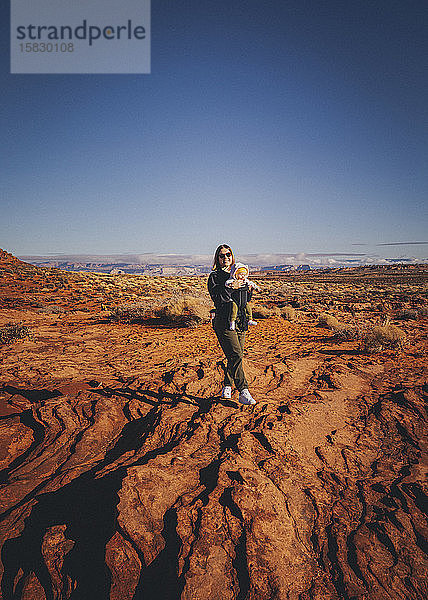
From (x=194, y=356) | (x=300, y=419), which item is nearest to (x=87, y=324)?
(x=194, y=356)

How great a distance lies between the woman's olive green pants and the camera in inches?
164

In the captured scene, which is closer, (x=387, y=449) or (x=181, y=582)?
(x=181, y=582)

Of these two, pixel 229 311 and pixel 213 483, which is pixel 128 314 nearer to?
pixel 229 311

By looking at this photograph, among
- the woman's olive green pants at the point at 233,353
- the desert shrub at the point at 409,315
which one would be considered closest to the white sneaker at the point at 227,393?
the woman's olive green pants at the point at 233,353

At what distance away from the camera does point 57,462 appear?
3215 mm

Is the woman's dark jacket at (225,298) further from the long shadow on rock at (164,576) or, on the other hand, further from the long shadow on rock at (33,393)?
the long shadow on rock at (33,393)

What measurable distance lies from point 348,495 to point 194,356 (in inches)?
187

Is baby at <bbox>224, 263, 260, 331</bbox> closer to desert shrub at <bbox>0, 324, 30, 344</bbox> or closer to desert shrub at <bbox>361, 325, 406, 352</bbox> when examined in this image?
desert shrub at <bbox>361, 325, 406, 352</bbox>

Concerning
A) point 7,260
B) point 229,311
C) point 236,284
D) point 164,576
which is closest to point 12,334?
point 229,311

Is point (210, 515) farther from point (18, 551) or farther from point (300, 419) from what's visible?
point (300, 419)

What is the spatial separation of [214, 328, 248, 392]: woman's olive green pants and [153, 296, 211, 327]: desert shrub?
21.6ft

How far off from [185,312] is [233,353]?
25.2 ft

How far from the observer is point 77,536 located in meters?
2.02

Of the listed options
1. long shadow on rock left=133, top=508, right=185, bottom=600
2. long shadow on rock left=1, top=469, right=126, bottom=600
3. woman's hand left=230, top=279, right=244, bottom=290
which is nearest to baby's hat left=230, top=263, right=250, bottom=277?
woman's hand left=230, top=279, right=244, bottom=290
